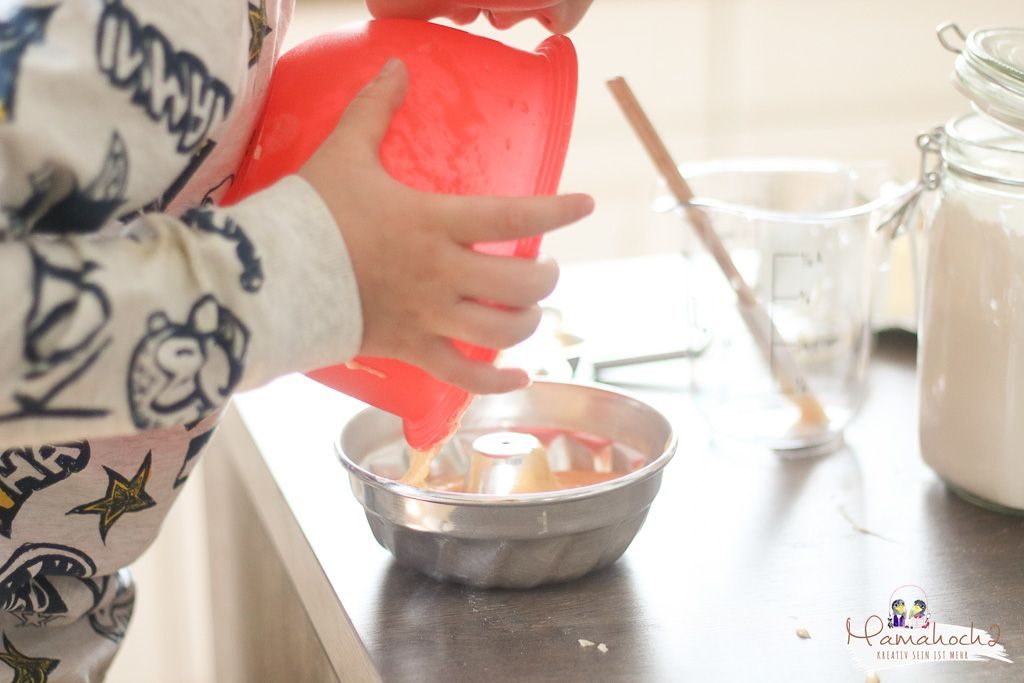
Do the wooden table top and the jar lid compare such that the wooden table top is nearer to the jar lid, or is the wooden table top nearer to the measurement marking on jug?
the measurement marking on jug

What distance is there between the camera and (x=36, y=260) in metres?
0.39

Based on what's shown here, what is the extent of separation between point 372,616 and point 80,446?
0.18 m

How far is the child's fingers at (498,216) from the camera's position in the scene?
1.46 ft

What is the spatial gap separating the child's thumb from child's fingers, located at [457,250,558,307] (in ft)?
0.19

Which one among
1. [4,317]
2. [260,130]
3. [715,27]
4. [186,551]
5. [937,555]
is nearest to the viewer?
[4,317]

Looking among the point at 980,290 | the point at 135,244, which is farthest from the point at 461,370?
the point at 980,290

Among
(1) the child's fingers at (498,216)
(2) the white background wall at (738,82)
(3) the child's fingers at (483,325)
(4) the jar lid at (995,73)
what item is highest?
(4) the jar lid at (995,73)

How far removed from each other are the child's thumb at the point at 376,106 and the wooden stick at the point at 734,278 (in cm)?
29

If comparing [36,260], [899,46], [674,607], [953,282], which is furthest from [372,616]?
[899,46]

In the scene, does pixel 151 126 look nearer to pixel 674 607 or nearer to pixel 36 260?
pixel 36 260

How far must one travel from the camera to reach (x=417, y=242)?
446 mm

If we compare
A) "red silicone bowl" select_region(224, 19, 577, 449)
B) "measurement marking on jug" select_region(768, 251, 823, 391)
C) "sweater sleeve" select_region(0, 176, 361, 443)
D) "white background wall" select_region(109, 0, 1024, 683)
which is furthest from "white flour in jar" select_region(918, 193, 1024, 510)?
"white background wall" select_region(109, 0, 1024, 683)

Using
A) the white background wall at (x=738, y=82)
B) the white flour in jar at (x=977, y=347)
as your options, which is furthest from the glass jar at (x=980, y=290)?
the white background wall at (x=738, y=82)

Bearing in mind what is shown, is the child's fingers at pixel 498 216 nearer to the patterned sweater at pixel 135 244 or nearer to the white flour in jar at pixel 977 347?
the patterned sweater at pixel 135 244
